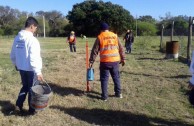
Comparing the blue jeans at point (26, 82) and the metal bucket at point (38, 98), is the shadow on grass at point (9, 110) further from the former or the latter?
the metal bucket at point (38, 98)

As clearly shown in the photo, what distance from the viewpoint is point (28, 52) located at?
6.52 m

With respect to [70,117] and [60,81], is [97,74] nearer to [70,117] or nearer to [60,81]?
[60,81]

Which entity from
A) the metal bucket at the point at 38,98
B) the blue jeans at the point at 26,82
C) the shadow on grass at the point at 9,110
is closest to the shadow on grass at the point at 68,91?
the shadow on grass at the point at 9,110

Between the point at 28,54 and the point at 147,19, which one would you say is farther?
the point at 147,19

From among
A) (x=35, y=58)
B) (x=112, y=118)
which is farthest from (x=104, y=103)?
(x=35, y=58)

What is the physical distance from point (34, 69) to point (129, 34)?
17.9 metres

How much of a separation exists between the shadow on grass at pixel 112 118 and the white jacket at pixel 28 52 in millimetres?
1401

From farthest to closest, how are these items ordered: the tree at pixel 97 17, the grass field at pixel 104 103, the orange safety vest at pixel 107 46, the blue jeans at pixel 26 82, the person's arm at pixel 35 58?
the tree at pixel 97 17 → the orange safety vest at pixel 107 46 → the grass field at pixel 104 103 → the blue jeans at pixel 26 82 → the person's arm at pixel 35 58

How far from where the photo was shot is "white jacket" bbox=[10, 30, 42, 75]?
21.3 feet

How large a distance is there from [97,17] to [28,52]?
62973 mm

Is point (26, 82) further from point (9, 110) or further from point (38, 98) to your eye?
point (9, 110)

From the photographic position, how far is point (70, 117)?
709 centimetres

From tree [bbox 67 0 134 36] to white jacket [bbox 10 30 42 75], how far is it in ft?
199

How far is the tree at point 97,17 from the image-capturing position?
68500 millimetres
